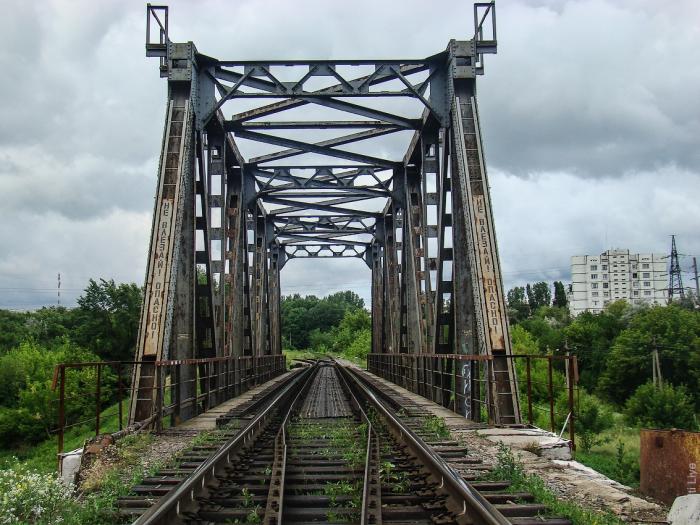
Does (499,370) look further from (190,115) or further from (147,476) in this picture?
(190,115)

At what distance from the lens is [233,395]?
1648cm

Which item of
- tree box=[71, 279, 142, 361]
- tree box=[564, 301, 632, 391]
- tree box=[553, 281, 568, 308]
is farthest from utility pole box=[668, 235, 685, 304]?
tree box=[71, 279, 142, 361]

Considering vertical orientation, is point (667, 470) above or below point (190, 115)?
below

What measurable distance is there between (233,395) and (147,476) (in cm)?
1073

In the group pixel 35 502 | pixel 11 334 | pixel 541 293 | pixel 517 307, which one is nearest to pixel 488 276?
pixel 35 502

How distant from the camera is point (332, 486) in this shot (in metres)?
5.26

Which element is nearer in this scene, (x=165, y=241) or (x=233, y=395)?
(x=165, y=241)

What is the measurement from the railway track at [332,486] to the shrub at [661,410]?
31.2 m

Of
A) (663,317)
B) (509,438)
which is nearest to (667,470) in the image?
(509,438)

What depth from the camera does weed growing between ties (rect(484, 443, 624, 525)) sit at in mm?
4344

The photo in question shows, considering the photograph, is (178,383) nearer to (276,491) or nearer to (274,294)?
(276,491)

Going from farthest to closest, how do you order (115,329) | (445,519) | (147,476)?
(115,329) → (147,476) → (445,519)

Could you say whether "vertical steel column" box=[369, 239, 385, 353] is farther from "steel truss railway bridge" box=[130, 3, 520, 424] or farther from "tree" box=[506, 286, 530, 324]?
"tree" box=[506, 286, 530, 324]

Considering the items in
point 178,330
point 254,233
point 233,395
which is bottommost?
point 233,395
